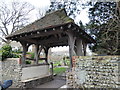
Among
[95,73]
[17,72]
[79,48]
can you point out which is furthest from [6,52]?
[95,73]

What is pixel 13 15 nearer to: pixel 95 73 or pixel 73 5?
pixel 73 5

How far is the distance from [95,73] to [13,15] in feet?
58.7

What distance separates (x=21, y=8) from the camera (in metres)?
16.9

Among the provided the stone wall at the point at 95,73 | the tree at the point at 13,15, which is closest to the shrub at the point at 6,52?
the stone wall at the point at 95,73

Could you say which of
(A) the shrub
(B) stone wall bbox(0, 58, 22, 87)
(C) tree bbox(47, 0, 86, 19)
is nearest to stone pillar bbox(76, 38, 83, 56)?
(B) stone wall bbox(0, 58, 22, 87)

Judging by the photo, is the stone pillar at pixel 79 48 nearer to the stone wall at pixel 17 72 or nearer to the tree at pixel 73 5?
the stone wall at pixel 17 72

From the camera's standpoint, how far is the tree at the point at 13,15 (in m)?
16.3

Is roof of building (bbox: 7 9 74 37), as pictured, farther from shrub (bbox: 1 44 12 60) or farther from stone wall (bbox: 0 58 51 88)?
stone wall (bbox: 0 58 51 88)

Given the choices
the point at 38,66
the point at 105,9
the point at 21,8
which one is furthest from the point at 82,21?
the point at 21,8

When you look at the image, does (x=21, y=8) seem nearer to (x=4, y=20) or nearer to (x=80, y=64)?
(x=4, y=20)

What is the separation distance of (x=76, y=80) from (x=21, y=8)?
1669 cm

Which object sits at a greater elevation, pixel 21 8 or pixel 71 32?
pixel 21 8

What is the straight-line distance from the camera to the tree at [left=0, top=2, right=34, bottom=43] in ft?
53.4

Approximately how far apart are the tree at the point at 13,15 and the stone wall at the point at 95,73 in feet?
51.9
